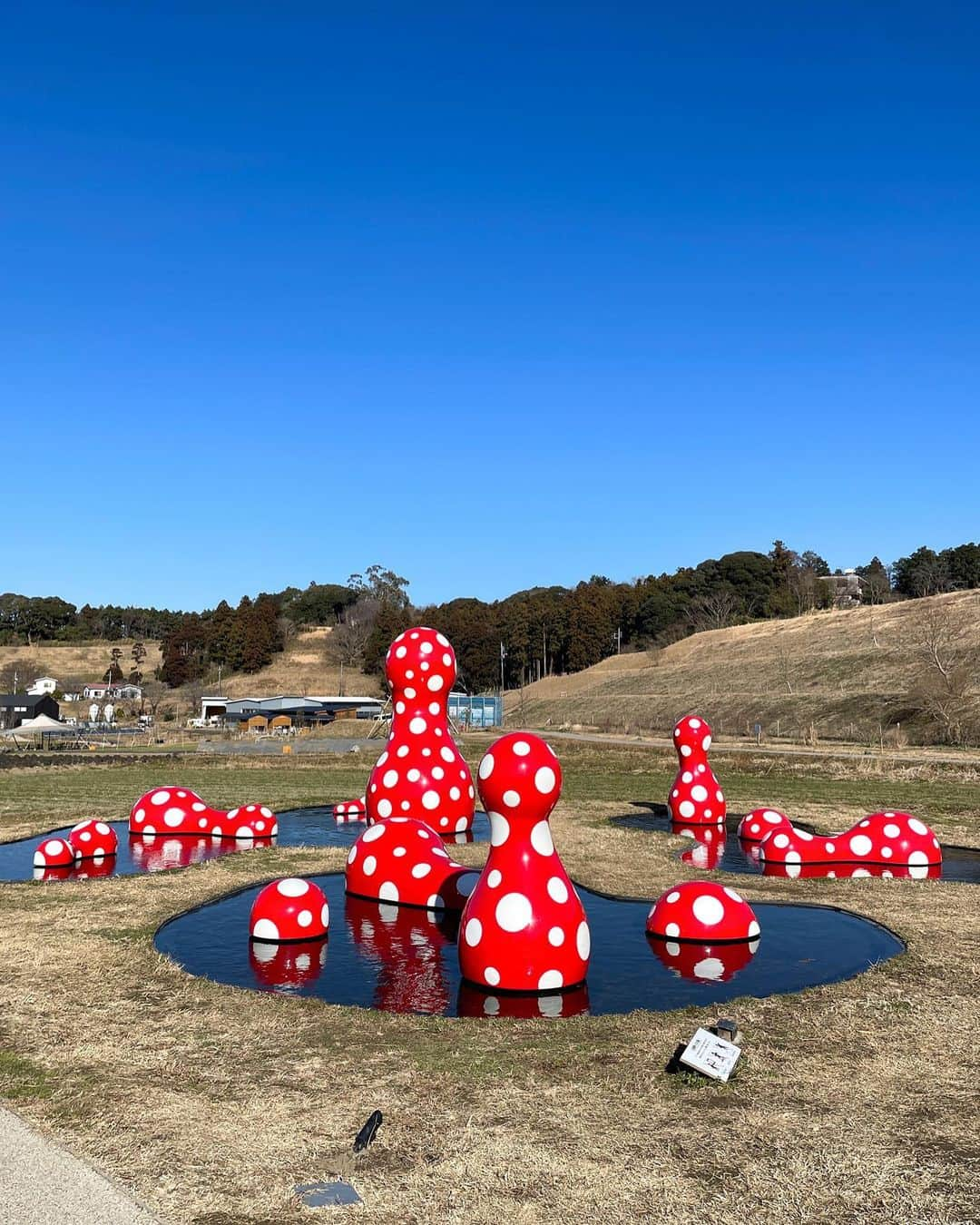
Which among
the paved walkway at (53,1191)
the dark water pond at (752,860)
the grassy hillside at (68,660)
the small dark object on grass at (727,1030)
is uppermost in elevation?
the grassy hillside at (68,660)

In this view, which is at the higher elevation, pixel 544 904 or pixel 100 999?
pixel 544 904

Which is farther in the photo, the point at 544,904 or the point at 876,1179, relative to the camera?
the point at 544,904

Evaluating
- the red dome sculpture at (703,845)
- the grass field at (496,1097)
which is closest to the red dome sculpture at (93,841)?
the grass field at (496,1097)

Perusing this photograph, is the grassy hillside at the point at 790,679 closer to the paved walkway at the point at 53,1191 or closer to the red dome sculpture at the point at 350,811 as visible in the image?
the red dome sculpture at the point at 350,811

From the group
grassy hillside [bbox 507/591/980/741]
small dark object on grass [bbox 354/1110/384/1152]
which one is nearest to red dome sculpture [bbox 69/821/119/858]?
small dark object on grass [bbox 354/1110/384/1152]

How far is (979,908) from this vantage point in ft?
43.3

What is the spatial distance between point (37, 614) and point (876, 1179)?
159 meters

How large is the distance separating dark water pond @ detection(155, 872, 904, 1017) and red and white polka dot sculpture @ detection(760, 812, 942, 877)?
320 centimetres

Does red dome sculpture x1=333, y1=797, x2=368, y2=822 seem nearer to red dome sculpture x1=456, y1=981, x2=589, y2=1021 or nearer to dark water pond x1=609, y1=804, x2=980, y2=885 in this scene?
dark water pond x1=609, y1=804, x2=980, y2=885

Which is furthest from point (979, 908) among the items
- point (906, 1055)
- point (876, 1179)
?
point (876, 1179)

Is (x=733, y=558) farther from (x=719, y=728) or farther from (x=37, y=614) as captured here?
(x=37, y=614)

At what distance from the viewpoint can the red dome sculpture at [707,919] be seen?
11.5 m

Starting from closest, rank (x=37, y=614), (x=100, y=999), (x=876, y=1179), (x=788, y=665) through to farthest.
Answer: (x=876, y=1179), (x=100, y=999), (x=788, y=665), (x=37, y=614)

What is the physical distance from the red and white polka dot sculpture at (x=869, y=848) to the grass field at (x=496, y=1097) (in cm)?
446
